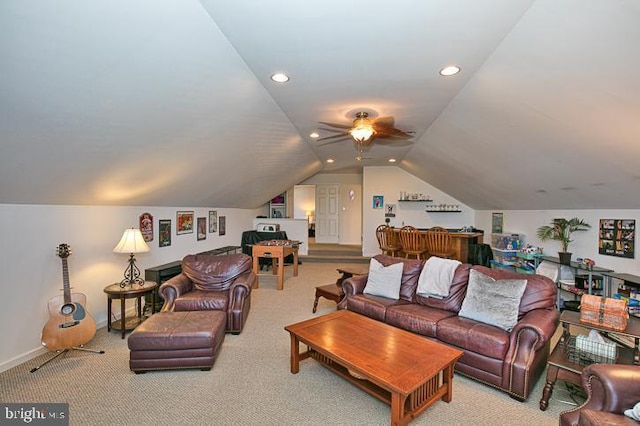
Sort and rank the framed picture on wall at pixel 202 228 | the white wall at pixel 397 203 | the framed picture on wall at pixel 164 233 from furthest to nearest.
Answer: the white wall at pixel 397 203, the framed picture on wall at pixel 202 228, the framed picture on wall at pixel 164 233

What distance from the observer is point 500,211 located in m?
6.48

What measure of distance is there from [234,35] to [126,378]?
2939mm

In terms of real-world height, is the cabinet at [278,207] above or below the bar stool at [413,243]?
above

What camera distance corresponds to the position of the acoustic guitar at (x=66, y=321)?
9.54 ft

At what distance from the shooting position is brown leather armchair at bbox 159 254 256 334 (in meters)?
3.54

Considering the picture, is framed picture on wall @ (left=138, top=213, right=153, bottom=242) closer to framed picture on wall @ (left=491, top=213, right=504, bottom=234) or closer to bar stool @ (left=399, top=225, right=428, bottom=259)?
bar stool @ (left=399, top=225, right=428, bottom=259)

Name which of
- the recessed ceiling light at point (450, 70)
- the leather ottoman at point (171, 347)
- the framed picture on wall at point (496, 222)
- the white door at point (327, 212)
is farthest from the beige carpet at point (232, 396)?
the white door at point (327, 212)

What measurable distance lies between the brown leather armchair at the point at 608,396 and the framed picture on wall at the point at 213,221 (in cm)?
604

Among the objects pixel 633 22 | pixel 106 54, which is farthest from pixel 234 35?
pixel 633 22

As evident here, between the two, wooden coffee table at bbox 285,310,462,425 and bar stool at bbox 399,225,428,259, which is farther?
bar stool at bbox 399,225,428,259

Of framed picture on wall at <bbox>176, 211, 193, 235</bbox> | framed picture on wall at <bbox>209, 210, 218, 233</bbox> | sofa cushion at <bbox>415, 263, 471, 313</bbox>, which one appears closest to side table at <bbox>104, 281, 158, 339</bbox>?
framed picture on wall at <bbox>176, 211, 193, 235</bbox>

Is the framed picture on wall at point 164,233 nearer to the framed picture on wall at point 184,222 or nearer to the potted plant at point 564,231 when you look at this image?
the framed picture on wall at point 184,222

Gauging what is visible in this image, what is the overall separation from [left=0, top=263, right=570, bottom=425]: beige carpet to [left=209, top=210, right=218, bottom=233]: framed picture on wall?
137 inches

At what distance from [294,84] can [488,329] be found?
286 cm
